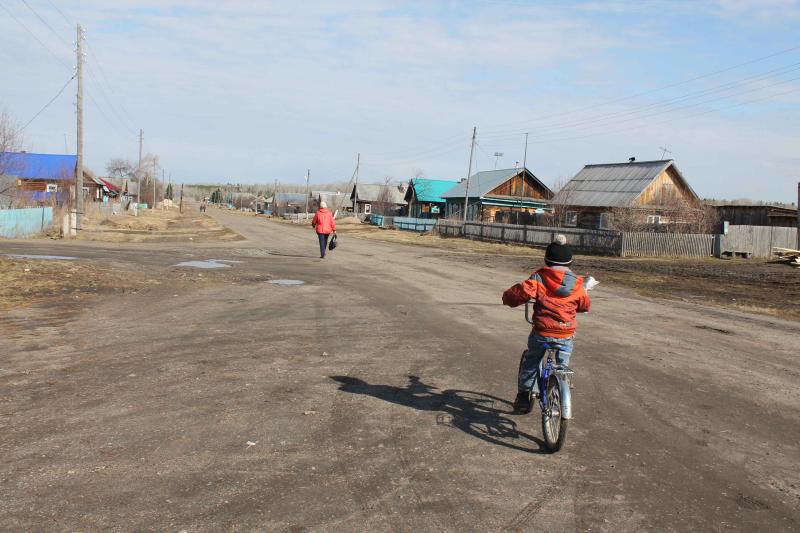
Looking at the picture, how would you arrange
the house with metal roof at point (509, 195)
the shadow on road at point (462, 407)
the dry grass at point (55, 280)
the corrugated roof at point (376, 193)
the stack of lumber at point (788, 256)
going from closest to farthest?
the shadow on road at point (462, 407), the dry grass at point (55, 280), the stack of lumber at point (788, 256), the house with metal roof at point (509, 195), the corrugated roof at point (376, 193)

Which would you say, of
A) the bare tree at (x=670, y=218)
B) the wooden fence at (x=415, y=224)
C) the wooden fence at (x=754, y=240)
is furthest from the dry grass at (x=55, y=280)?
the wooden fence at (x=415, y=224)

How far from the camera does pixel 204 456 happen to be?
15.8ft

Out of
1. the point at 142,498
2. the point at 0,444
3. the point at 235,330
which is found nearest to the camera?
the point at 142,498

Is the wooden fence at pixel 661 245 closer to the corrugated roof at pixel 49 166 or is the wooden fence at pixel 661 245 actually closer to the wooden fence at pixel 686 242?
the wooden fence at pixel 686 242

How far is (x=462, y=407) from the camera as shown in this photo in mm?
6305

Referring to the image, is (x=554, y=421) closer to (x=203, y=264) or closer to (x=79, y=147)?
(x=203, y=264)

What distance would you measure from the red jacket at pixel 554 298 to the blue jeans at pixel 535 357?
0.06m

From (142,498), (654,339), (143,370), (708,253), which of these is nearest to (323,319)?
(143,370)

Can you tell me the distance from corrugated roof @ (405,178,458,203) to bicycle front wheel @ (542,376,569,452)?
239ft

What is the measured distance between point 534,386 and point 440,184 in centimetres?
7554

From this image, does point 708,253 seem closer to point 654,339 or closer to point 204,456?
point 654,339

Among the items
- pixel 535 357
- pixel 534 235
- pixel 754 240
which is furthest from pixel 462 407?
pixel 534 235

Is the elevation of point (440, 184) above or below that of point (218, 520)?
above

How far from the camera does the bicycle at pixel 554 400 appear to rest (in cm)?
512
